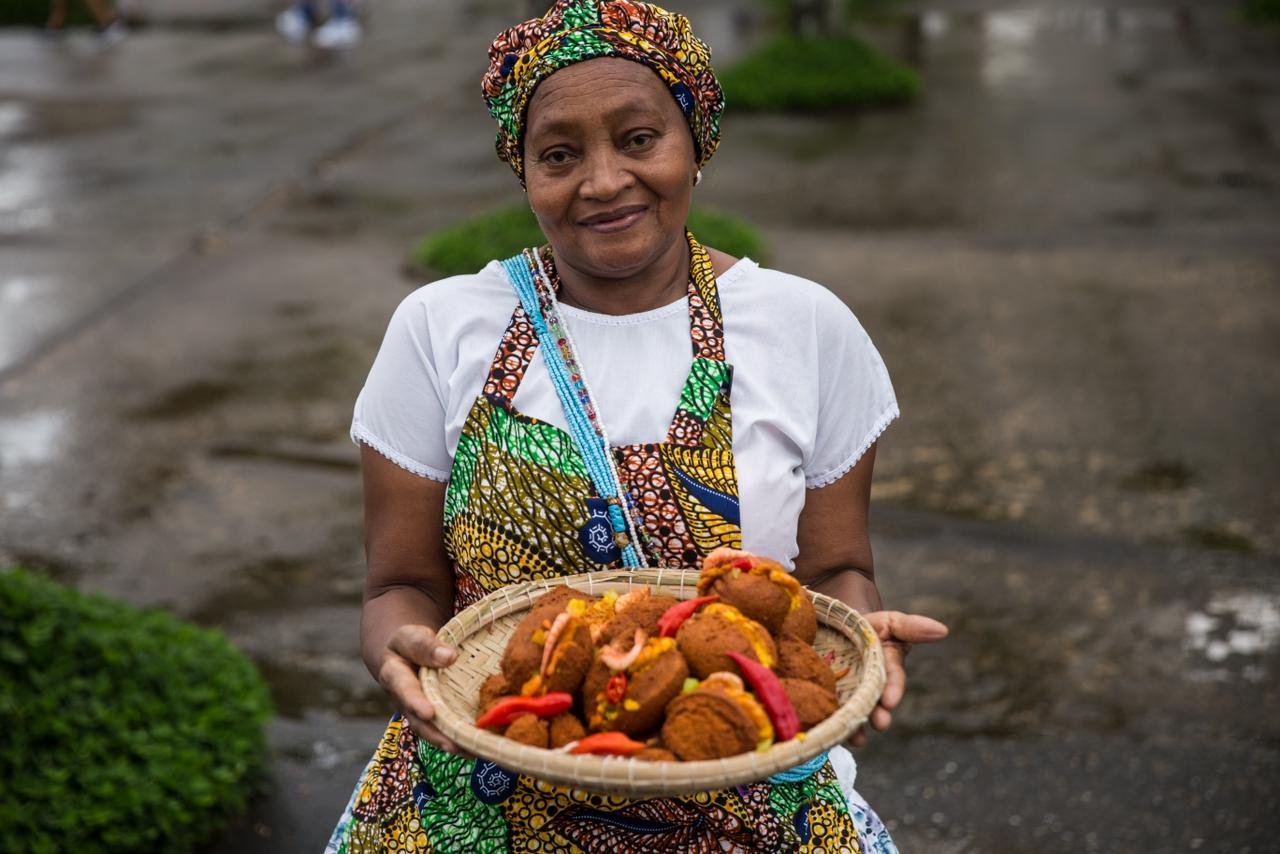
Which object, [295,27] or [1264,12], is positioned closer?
[1264,12]

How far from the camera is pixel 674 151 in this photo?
91.2 inches

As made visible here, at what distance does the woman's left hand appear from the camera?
2059 millimetres

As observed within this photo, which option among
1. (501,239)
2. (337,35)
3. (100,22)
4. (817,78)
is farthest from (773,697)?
(100,22)

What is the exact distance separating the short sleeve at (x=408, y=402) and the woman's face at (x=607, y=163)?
28 cm

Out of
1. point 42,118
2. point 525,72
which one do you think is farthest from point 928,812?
point 42,118

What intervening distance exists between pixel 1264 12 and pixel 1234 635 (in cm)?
1173

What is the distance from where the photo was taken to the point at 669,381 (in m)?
2.36

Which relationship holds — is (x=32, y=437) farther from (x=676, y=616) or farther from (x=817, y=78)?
(x=817, y=78)

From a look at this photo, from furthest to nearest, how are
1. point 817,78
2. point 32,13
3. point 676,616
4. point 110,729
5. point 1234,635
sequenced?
point 32,13, point 817,78, point 1234,635, point 110,729, point 676,616

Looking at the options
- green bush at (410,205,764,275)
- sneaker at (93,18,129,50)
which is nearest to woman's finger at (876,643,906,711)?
green bush at (410,205,764,275)

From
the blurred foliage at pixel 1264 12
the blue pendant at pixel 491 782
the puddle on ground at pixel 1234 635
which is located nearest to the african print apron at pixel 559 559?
the blue pendant at pixel 491 782

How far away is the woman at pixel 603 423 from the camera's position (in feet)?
7.39

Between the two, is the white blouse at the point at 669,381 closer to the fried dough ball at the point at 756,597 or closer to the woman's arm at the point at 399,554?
the woman's arm at the point at 399,554

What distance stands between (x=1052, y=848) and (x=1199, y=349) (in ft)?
12.0
